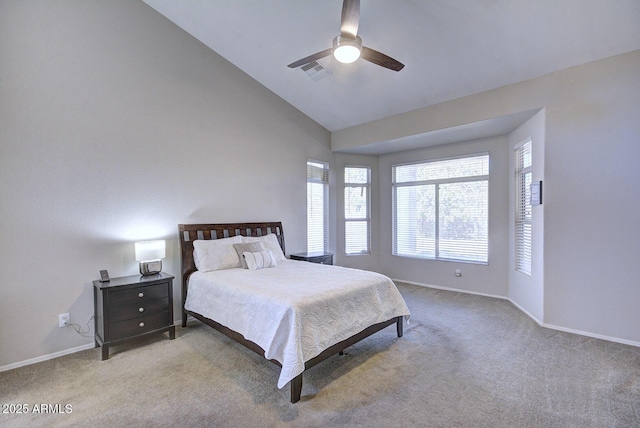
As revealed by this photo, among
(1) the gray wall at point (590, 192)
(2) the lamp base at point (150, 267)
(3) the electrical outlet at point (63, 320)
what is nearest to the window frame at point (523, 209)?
(1) the gray wall at point (590, 192)

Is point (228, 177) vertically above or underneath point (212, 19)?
underneath

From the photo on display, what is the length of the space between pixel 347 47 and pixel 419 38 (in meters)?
1.35

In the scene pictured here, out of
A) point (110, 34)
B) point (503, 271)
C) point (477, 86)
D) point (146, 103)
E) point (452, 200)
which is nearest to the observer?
point (110, 34)

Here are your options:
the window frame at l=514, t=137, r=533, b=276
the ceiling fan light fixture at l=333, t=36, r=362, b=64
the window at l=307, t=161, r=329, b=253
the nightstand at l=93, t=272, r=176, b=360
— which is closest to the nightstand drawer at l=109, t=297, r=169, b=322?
the nightstand at l=93, t=272, r=176, b=360

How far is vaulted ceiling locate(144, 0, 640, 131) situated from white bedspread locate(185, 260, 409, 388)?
2777 millimetres

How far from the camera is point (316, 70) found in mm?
4301

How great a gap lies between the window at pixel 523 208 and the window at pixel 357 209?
270 centimetres

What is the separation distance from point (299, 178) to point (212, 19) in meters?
2.69

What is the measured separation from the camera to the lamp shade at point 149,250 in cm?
336

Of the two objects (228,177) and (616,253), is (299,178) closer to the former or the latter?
(228,177)

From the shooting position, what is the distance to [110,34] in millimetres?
3373

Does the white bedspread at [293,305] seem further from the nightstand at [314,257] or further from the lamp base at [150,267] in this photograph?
the nightstand at [314,257]

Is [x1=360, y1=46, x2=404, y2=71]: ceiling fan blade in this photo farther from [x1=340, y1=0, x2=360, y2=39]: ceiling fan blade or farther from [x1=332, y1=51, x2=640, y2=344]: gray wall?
[x1=332, y1=51, x2=640, y2=344]: gray wall

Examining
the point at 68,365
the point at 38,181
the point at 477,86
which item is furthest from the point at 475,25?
the point at 68,365
